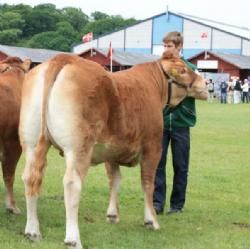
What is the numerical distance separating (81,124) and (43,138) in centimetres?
44

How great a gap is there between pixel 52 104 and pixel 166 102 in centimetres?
215

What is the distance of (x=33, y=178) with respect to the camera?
6.41 meters

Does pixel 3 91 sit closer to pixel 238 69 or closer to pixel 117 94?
pixel 117 94

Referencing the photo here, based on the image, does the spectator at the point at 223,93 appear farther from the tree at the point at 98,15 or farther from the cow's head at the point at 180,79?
the tree at the point at 98,15

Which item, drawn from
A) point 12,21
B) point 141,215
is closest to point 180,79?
point 141,215

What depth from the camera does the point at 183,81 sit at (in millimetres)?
7824

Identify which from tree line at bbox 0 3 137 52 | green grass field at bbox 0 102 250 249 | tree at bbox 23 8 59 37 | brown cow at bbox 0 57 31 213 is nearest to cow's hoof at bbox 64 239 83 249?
green grass field at bbox 0 102 250 249

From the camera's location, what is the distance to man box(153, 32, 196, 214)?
8259mm

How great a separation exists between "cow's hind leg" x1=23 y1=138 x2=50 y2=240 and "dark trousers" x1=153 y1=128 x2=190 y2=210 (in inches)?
94.4

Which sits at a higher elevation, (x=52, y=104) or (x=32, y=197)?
(x=52, y=104)

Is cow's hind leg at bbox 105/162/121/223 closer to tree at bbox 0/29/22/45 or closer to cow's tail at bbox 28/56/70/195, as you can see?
cow's tail at bbox 28/56/70/195

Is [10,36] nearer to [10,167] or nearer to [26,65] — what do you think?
[26,65]

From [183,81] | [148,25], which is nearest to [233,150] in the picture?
[183,81]

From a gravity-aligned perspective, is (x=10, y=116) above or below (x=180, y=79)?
below
